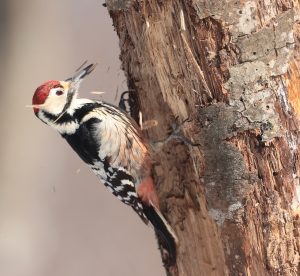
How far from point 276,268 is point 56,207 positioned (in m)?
3.24

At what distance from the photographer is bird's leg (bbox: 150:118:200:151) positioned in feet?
7.23

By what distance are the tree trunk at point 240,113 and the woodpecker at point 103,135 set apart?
1.53ft

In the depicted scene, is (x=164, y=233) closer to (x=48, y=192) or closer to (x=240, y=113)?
(x=240, y=113)

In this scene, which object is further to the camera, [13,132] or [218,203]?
[13,132]

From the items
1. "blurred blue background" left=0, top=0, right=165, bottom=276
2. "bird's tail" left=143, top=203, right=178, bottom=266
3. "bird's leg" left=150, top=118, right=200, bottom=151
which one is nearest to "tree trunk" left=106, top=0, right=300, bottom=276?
"bird's leg" left=150, top=118, right=200, bottom=151

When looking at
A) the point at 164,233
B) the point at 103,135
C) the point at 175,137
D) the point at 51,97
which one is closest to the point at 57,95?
the point at 51,97

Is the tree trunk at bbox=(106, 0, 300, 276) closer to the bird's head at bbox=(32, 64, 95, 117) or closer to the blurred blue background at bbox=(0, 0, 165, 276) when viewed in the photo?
the bird's head at bbox=(32, 64, 95, 117)

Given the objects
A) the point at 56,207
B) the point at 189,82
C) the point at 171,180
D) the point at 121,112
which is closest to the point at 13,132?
the point at 56,207

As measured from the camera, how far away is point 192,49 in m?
2.09

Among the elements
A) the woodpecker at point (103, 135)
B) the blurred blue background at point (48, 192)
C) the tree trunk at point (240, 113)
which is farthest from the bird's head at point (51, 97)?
the blurred blue background at point (48, 192)

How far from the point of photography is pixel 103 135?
269 centimetres

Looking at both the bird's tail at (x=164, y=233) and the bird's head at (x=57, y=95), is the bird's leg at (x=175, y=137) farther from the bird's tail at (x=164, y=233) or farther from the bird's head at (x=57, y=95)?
the bird's head at (x=57, y=95)

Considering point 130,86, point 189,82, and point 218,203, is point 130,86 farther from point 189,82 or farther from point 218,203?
point 218,203

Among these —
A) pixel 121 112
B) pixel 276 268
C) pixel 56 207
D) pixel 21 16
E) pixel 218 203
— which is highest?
pixel 21 16
